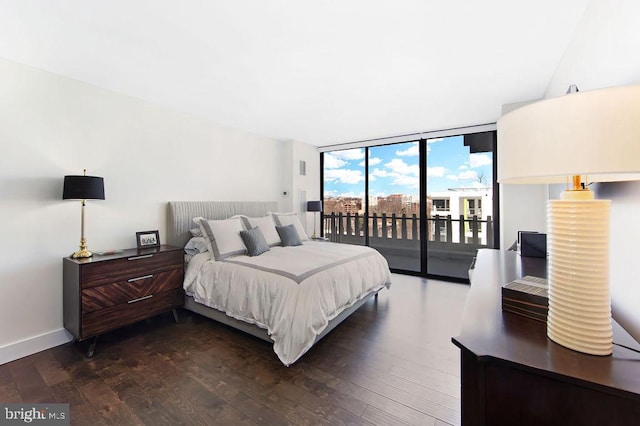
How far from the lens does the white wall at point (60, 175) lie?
231 centimetres

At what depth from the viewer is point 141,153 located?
316cm

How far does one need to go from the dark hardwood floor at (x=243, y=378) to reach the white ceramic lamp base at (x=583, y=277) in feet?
3.88

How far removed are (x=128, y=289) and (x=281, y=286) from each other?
154 cm

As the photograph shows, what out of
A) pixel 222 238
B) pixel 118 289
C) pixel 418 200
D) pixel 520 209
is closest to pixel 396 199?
pixel 418 200

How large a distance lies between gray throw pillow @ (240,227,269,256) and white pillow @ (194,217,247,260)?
9 cm

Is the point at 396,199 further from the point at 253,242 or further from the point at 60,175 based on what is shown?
the point at 60,175

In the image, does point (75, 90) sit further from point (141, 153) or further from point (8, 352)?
point (8, 352)

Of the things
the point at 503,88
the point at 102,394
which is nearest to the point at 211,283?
the point at 102,394

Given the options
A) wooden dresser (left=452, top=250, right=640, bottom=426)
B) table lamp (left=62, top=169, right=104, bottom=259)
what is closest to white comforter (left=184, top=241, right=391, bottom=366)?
Result: table lamp (left=62, top=169, right=104, bottom=259)

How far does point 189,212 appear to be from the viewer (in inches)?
141

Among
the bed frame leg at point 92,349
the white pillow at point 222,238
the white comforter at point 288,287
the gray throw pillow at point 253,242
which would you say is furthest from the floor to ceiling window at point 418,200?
the bed frame leg at point 92,349

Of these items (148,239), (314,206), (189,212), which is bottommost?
(148,239)

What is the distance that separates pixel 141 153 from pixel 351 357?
317 cm

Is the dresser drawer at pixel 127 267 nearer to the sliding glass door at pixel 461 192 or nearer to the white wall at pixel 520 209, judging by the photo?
the sliding glass door at pixel 461 192
